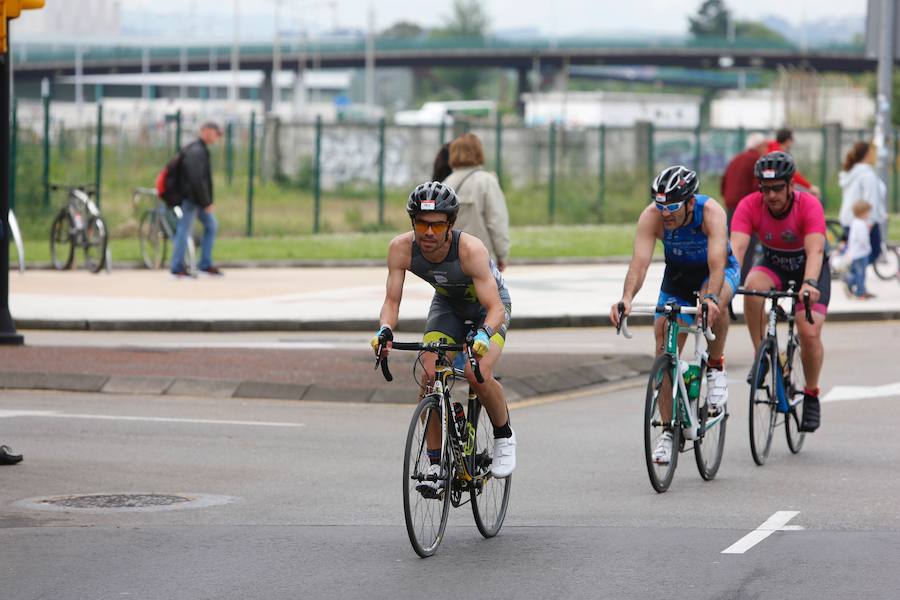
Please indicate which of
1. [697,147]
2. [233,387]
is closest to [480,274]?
[233,387]

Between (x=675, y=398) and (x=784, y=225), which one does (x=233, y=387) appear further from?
(x=675, y=398)

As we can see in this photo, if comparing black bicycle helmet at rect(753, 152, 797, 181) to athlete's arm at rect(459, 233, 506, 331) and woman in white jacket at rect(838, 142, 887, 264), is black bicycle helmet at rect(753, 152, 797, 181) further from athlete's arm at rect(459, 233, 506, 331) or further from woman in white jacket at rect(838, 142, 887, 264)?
woman in white jacket at rect(838, 142, 887, 264)

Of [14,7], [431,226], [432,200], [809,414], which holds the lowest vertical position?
[809,414]

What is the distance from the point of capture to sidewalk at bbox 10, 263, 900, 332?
17719 millimetres

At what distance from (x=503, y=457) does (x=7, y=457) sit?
10.3 ft

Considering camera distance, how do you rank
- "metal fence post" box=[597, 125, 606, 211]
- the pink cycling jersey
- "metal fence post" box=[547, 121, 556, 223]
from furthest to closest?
"metal fence post" box=[597, 125, 606, 211], "metal fence post" box=[547, 121, 556, 223], the pink cycling jersey

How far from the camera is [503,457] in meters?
8.05

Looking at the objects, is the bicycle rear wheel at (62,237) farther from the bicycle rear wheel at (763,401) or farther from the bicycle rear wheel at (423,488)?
the bicycle rear wheel at (423,488)

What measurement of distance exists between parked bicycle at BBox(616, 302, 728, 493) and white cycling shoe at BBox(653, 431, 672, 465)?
1cm

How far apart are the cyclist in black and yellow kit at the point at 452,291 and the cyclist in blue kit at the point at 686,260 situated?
3.95ft

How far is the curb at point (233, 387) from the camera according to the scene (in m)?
12.7

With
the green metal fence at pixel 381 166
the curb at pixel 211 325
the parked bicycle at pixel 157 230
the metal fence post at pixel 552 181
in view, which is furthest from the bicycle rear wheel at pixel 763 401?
the metal fence post at pixel 552 181

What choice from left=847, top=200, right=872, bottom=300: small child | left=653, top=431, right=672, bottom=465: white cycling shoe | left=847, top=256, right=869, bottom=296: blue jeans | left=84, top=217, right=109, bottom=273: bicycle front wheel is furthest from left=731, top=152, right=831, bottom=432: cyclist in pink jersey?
left=84, top=217, right=109, bottom=273: bicycle front wheel

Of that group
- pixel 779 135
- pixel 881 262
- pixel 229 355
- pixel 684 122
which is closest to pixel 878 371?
pixel 779 135
